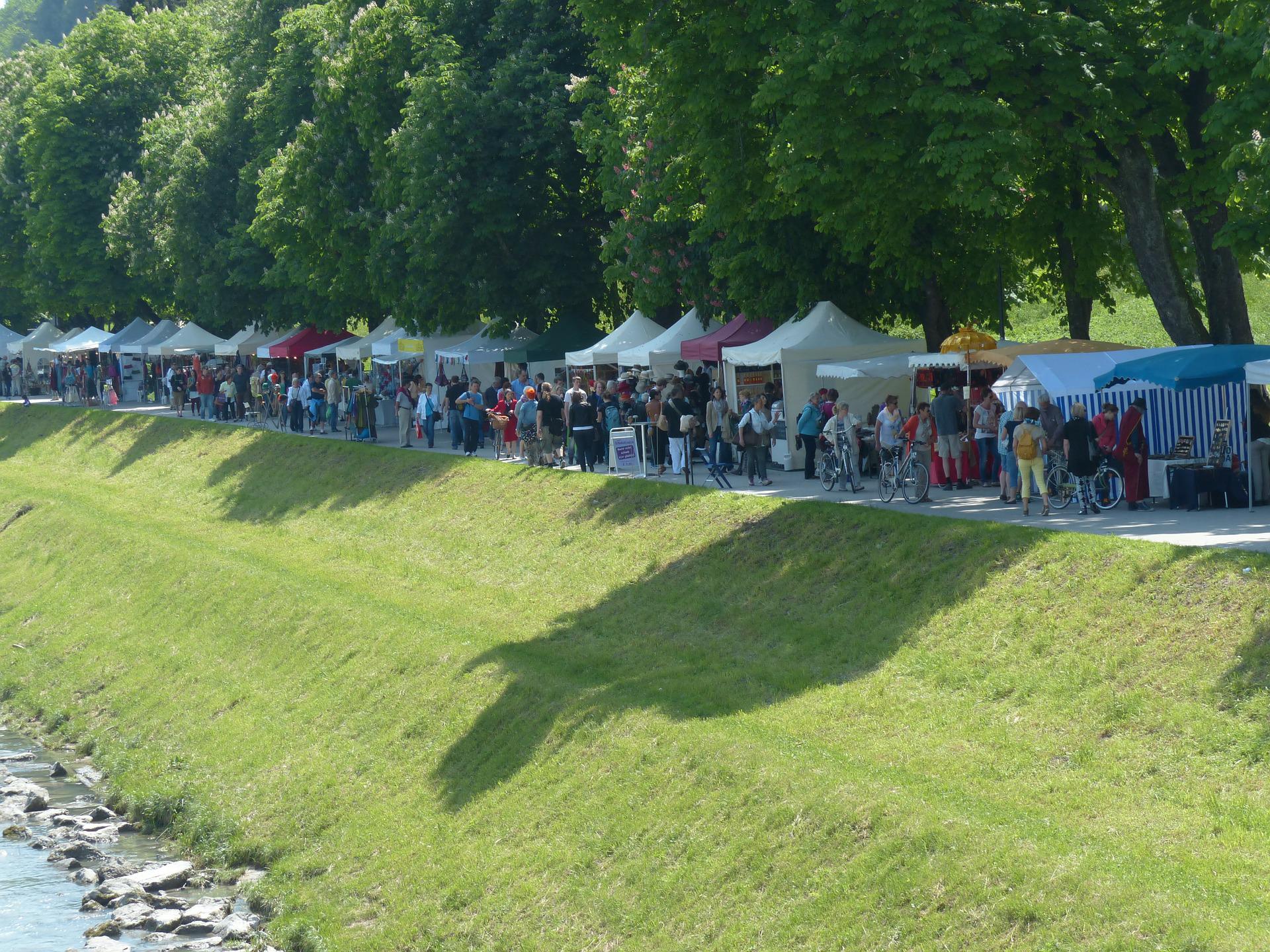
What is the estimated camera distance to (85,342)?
210 ft

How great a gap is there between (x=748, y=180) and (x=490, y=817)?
12.1 m

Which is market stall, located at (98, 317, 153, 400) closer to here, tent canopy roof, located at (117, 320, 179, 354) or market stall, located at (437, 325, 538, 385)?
tent canopy roof, located at (117, 320, 179, 354)

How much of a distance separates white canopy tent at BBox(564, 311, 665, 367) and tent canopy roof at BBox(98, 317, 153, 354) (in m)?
33.1

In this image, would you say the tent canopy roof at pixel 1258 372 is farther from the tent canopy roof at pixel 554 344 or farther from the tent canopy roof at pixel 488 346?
the tent canopy roof at pixel 488 346

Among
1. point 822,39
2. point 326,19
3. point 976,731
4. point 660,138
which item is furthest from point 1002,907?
point 326,19

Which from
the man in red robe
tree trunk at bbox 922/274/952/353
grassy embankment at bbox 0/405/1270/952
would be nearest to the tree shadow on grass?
grassy embankment at bbox 0/405/1270/952

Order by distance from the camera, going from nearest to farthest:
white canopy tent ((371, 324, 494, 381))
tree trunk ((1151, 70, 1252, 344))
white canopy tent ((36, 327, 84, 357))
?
1. tree trunk ((1151, 70, 1252, 344))
2. white canopy tent ((371, 324, 494, 381))
3. white canopy tent ((36, 327, 84, 357))

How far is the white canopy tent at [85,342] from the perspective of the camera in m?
63.5

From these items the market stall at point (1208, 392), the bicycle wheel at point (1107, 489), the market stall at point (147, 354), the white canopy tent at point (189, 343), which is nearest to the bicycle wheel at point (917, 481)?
the bicycle wheel at point (1107, 489)

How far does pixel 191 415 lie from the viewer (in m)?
56.8

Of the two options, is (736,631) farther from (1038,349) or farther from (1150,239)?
(1150,239)

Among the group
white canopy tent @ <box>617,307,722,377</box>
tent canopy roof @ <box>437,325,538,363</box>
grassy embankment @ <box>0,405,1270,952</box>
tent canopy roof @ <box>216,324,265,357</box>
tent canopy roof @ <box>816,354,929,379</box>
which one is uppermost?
tent canopy roof @ <box>216,324,265,357</box>

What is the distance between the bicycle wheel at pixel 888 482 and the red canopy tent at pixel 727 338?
732 cm

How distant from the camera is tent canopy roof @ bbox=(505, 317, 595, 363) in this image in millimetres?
39594
